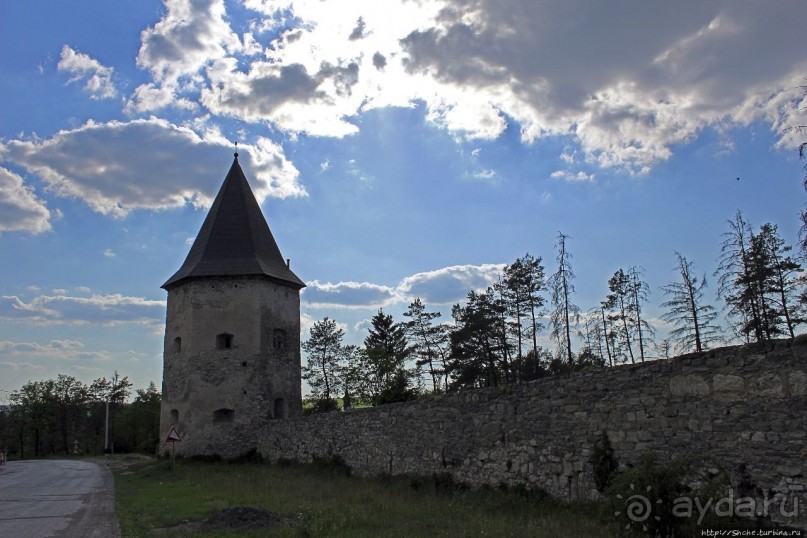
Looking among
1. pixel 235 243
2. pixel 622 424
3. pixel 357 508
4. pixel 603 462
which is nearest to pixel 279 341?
pixel 235 243

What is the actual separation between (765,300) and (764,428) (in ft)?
49.5

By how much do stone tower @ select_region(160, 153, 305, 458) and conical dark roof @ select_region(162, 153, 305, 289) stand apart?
59mm

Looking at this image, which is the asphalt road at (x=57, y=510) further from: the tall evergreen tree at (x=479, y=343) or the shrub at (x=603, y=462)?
the tall evergreen tree at (x=479, y=343)

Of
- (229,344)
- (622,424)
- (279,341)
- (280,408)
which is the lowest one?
(622,424)

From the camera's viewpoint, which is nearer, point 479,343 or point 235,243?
point 235,243

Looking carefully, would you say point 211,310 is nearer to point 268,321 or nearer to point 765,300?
point 268,321

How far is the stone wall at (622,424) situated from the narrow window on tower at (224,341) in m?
12.9

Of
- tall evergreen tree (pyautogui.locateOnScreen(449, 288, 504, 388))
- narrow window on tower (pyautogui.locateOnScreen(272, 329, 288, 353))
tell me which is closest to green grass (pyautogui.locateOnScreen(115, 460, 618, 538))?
narrow window on tower (pyautogui.locateOnScreen(272, 329, 288, 353))

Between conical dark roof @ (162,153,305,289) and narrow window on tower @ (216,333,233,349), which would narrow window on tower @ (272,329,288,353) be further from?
conical dark roof @ (162,153,305,289)

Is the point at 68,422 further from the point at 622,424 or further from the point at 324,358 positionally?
the point at 622,424

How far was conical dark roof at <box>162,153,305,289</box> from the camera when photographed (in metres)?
27.9

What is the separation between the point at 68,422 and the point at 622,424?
253 feet

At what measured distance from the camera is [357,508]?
429 inches

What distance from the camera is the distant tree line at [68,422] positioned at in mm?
67688
